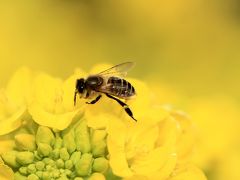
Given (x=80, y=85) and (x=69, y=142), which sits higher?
(x=80, y=85)

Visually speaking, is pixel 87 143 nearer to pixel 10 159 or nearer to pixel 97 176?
pixel 97 176

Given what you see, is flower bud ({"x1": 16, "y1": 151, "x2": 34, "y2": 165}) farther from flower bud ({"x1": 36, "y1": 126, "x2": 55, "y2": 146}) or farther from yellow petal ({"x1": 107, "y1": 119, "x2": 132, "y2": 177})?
yellow petal ({"x1": 107, "y1": 119, "x2": 132, "y2": 177})

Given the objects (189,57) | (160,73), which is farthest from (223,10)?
(160,73)

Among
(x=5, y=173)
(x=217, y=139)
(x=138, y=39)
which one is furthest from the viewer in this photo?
(x=138, y=39)

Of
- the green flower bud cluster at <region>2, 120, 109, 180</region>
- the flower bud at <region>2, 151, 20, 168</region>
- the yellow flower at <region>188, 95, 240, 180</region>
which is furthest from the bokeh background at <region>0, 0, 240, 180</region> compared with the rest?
the flower bud at <region>2, 151, 20, 168</region>

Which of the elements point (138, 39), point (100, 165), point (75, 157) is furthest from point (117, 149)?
point (138, 39)

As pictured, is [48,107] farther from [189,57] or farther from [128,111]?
[189,57]
